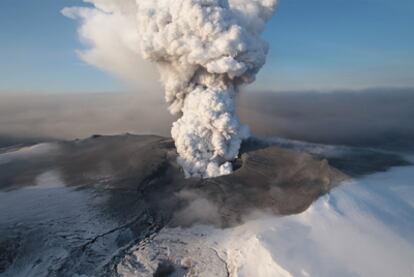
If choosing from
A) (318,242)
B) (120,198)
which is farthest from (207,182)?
(318,242)

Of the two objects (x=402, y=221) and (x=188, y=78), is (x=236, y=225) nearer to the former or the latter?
(x=402, y=221)

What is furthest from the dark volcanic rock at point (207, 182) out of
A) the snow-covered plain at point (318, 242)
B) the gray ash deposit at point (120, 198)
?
the snow-covered plain at point (318, 242)

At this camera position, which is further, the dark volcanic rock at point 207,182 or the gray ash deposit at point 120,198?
the dark volcanic rock at point 207,182

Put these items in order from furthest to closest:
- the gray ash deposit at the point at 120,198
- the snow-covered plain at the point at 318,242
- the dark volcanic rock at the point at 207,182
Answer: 1. the dark volcanic rock at the point at 207,182
2. the gray ash deposit at the point at 120,198
3. the snow-covered plain at the point at 318,242

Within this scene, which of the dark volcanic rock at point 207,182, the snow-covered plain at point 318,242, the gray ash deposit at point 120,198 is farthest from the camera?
the dark volcanic rock at point 207,182

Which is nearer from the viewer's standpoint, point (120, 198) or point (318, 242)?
point (318, 242)

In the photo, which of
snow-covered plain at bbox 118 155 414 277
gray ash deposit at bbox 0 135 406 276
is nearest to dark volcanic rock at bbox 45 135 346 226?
gray ash deposit at bbox 0 135 406 276

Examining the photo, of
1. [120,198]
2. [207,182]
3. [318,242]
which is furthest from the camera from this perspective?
[207,182]

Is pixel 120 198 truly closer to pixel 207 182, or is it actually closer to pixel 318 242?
pixel 207 182

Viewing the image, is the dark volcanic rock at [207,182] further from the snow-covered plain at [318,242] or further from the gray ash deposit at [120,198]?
the snow-covered plain at [318,242]
